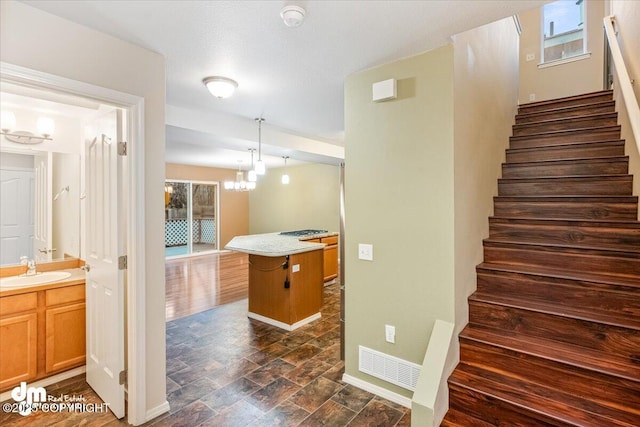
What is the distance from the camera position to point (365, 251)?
2.51m

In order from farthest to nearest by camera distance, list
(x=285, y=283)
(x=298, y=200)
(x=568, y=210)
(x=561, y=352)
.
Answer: (x=298, y=200) → (x=285, y=283) → (x=568, y=210) → (x=561, y=352)

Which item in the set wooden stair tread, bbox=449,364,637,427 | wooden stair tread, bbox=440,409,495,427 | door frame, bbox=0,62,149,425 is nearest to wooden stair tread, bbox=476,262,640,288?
wooden stair tread, bbox=449,364,637,427

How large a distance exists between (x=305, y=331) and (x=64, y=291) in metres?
2.37

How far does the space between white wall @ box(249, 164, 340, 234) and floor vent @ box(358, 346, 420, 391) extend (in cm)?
461

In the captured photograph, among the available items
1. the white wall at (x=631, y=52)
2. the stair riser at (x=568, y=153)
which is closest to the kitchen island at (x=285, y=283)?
the stair riser at (x=568, y=153)

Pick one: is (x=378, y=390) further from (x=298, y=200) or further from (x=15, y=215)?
(x=298, y=200)

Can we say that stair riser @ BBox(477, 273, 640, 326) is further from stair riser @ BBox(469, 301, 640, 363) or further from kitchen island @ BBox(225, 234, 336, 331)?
kitchen island @ BBox(225, 234, 336, 331)

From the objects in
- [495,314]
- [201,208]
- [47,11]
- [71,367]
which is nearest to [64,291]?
[71,367]

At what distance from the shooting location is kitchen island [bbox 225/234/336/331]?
370cm

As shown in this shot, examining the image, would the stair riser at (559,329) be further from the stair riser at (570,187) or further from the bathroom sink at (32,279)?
the bathroom sink at (32,279)

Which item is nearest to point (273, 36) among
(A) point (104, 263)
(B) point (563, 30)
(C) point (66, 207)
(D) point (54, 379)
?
(A) point (104, 263)

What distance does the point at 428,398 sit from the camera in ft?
5.80

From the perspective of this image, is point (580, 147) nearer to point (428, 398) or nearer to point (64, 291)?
point (428, 398)

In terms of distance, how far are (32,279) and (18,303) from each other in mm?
334
